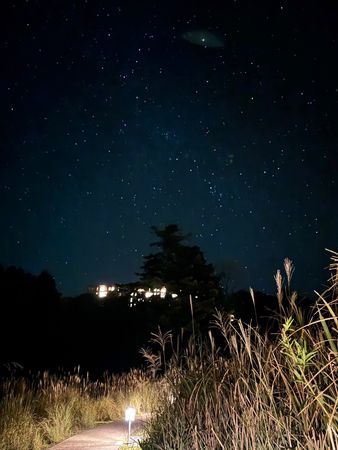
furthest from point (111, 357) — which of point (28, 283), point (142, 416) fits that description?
point (142, 416)

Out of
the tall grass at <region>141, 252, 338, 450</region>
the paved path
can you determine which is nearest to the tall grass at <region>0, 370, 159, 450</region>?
the paved path

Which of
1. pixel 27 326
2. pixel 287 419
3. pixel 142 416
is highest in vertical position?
pixel 27 326

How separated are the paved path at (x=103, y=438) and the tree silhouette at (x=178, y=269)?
1873cm

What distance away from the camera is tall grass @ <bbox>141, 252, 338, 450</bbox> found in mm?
2838

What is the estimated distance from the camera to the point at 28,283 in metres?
31.6

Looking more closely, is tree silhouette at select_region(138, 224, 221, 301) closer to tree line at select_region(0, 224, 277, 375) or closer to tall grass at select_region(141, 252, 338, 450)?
tree line at select_region(0, 224, 277, 375)

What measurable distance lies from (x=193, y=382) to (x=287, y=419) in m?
1.80

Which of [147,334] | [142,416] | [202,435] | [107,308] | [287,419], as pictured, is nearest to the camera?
[287,419]

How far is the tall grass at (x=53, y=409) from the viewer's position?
6602mm

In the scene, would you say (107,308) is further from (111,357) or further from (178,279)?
(178,279)

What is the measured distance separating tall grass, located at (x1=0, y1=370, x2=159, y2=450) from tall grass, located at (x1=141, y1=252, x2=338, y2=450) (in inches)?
75.1

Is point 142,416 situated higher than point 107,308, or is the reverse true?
point 107,308

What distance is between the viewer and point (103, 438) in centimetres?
750

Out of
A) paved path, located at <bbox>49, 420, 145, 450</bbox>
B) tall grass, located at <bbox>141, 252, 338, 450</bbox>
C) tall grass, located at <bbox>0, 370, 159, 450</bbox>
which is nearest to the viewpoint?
tall grass, located at <bbox>141, 252, 338, 450</bbox>
